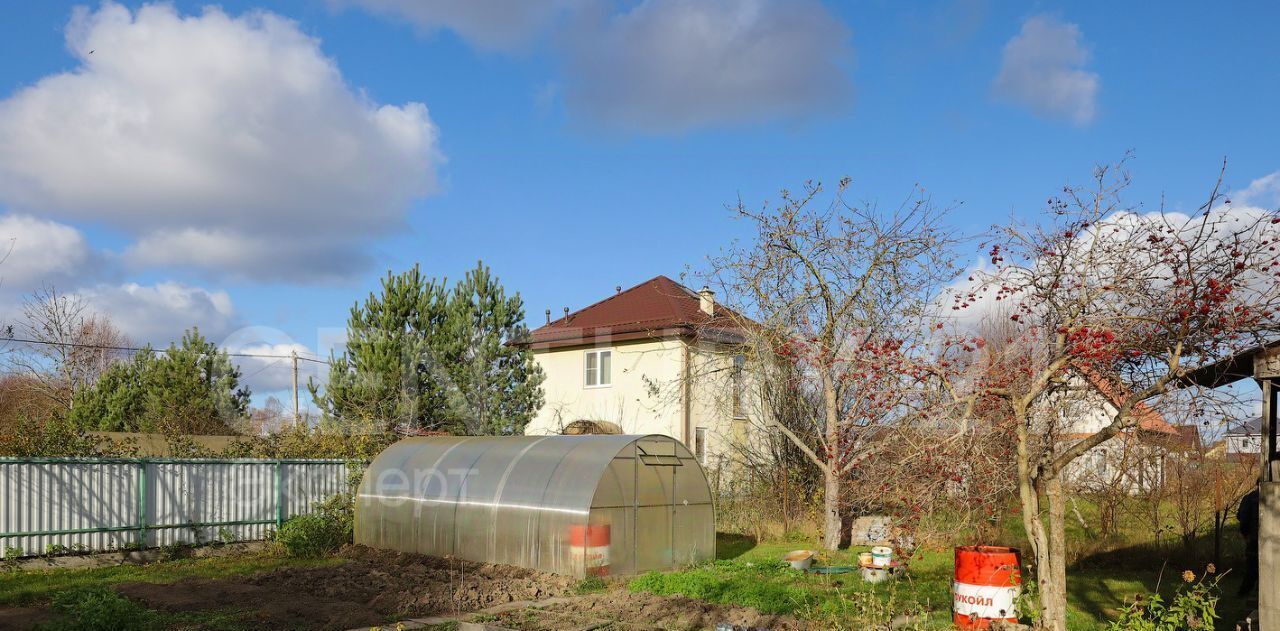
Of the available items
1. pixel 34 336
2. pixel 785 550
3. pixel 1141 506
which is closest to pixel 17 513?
pixel 785 550

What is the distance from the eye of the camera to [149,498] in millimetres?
15992

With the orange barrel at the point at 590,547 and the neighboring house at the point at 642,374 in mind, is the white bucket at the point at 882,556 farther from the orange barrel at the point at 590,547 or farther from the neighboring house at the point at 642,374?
the neighboring house at the point at 642,374

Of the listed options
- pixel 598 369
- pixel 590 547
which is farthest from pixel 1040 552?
pixel 598 369

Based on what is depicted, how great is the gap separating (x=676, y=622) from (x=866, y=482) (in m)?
9.07

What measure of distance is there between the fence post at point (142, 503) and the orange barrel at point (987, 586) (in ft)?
43.9

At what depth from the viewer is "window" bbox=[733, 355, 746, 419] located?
20.9m

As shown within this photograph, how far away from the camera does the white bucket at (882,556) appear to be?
41.1ft

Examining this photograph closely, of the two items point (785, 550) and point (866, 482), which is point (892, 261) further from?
point (785, 550)

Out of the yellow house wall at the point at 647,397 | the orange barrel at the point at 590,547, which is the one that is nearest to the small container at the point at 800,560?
the orange barrel at the point at 590,547

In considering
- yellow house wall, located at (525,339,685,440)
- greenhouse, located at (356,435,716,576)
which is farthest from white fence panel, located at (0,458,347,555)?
yellow house wall, located at (525,339,685,440)

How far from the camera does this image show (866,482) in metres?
18.4

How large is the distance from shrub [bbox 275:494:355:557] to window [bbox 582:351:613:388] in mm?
10769

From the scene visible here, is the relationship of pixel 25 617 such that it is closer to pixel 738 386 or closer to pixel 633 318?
pixel 738 386

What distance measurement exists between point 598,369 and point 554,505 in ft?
46.6
